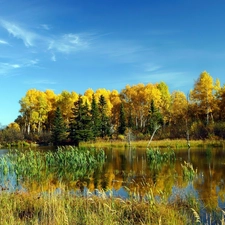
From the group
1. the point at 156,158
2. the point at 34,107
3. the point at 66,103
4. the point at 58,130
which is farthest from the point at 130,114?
the point at 156,158

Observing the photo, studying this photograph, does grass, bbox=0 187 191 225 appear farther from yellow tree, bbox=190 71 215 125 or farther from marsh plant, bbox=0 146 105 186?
yellow tree, bbox=190 71 215 125

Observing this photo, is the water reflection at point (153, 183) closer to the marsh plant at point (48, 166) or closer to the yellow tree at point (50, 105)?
the marsh plant at point (48, 166)

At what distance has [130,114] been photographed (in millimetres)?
55625

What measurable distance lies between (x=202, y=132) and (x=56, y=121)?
72.6 ft

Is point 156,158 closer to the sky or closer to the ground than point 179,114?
closer to the ground

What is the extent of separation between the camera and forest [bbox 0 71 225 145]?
Answer: 139ft

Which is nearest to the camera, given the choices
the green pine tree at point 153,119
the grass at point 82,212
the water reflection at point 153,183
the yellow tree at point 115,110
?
the grass at point 82,212

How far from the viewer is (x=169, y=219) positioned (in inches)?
241

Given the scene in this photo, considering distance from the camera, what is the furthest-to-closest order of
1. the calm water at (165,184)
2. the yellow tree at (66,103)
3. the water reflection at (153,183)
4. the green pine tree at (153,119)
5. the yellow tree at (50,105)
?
the yellow tree at (50,105) < the yellow tree at (66,103) < the green pine tree at (153,119) < the water reflection at (153,183) < the calm water at (165,184)

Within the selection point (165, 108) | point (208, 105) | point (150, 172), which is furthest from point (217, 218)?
point (165, 108)

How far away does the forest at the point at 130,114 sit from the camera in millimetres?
42281

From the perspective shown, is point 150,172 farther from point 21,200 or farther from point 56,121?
point 56,121

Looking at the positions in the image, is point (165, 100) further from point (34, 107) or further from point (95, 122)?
point (34, 107)

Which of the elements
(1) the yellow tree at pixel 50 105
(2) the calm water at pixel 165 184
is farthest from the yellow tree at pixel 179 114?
(2) the calm water at pixel 165 184
